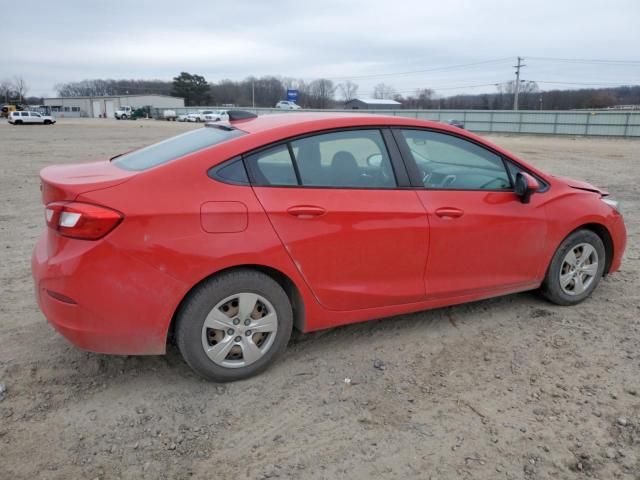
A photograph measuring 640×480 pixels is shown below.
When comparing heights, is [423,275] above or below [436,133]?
below

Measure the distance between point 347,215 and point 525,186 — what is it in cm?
149

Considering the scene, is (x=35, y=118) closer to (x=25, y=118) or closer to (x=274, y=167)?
(x=25, y=118)

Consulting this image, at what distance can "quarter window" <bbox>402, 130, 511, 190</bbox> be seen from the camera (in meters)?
3.65

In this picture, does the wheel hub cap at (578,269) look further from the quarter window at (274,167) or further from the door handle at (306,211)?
the quarter window at (274,167)

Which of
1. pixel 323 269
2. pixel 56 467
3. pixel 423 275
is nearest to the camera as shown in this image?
pixel 56 467

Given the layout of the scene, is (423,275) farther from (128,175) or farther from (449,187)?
(128,175)

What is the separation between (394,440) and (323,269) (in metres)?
1.08

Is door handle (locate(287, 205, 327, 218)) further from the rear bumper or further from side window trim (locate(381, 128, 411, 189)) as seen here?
the rear bumper

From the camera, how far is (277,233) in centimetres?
304

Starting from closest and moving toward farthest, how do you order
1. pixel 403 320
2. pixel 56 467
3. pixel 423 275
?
pixel 56 467 → pixel 423 275 → pixel 403 320

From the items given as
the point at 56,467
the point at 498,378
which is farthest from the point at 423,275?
the point at 56,467

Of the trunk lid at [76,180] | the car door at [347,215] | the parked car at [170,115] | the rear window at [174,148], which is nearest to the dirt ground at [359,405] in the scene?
the car door at [347,215]

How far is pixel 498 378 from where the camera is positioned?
3.28 m

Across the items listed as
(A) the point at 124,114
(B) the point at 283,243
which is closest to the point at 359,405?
(B) the point at 283,243
